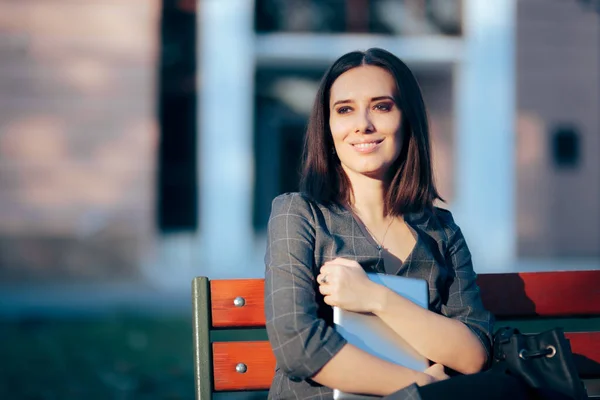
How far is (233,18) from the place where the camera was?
11.6m

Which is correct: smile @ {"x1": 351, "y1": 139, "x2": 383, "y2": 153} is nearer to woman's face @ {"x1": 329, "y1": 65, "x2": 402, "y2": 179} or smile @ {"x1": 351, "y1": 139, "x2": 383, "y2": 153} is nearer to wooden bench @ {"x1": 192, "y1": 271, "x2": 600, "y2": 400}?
woman's face @ {"x1": 329, "y1": 65, "x2": 402, "y2": 179}

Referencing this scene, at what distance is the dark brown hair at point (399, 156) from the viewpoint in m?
2.11

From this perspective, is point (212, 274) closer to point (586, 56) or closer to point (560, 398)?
point (586, 56)

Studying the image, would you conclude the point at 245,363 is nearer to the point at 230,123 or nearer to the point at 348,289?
the point at 348,289

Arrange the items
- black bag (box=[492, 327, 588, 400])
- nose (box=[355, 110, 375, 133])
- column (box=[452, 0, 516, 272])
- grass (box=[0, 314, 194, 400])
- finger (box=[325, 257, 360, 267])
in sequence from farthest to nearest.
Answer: column (box=[452, 0, 516, 272]) → grass (box=[0, 314, 194, 400]) → nose (box=[355, 110, 375, 133]) → finger (box=[325, 257, 360, 267]) → black bag (box=[492, 327, 588, 400])

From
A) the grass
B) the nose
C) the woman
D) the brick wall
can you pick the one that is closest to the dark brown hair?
the woman

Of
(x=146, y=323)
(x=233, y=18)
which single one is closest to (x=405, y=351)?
(x=146, y=323)

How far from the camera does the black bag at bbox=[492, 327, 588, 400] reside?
178 cm

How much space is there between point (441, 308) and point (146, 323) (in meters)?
6.19

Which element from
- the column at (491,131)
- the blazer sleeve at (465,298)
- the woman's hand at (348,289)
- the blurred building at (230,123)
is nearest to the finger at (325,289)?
the woman's hand at (348,289)

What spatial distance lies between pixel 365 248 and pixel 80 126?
→ 10164 millimetres

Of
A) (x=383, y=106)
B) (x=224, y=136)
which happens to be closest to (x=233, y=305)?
(x=383, y=106)

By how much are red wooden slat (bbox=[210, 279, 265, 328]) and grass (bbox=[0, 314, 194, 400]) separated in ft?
8.31

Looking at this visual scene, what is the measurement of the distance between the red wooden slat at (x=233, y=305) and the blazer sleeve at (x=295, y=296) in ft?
0.64
